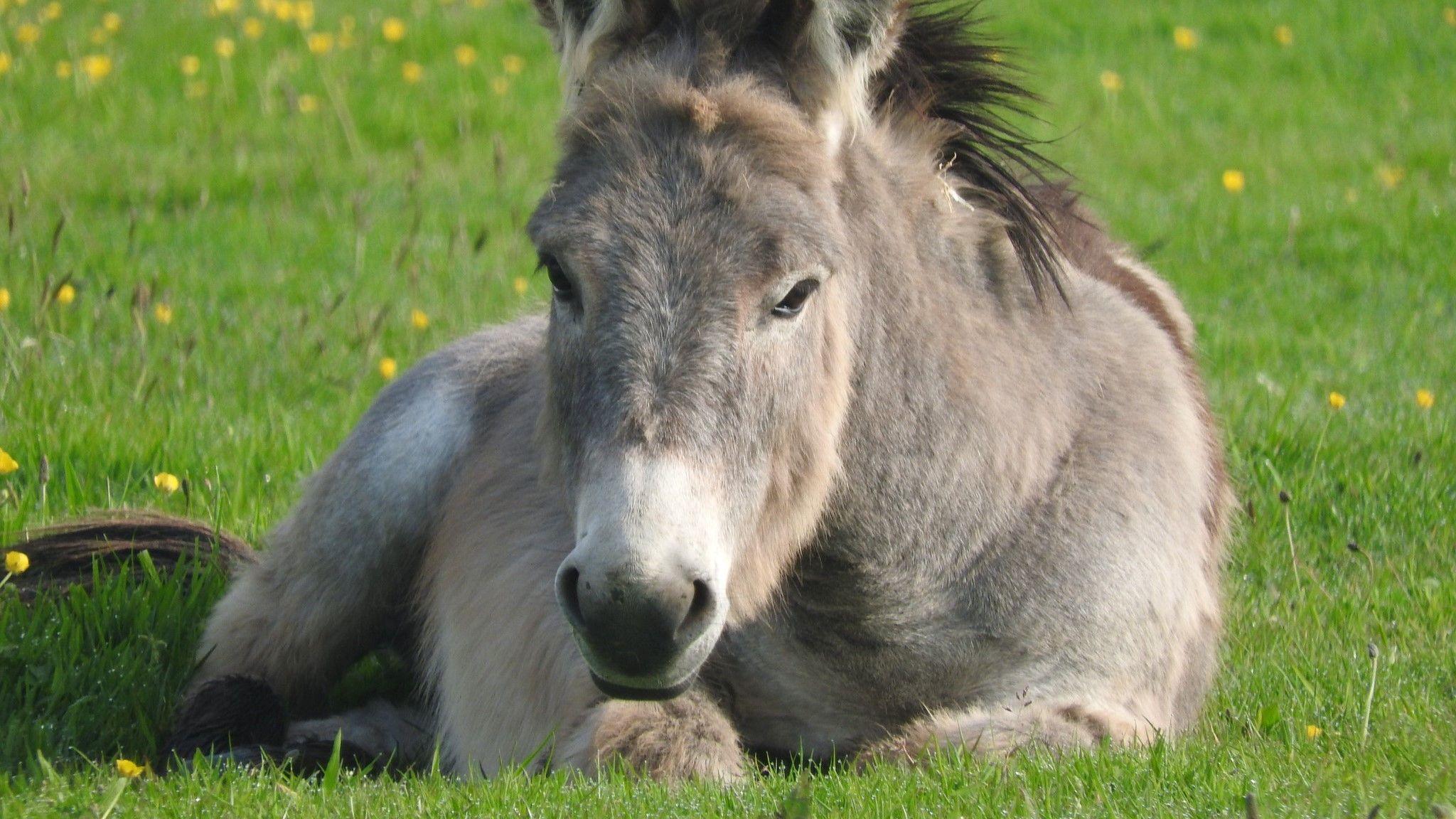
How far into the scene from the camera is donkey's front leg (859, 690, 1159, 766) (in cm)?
348

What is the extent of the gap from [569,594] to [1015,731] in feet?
3.78

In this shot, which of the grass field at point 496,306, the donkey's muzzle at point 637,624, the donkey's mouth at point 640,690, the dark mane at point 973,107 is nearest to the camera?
the donkey's muzzle at point 637,624

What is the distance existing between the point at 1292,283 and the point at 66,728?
21.7 ft

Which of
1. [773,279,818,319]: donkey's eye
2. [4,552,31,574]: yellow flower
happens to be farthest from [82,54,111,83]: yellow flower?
[773,279,818,319]: donkey's eye

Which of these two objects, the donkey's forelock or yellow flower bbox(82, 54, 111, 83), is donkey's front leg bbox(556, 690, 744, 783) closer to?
→ the donkey's forelock

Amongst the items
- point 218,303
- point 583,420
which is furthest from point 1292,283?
point 583,420

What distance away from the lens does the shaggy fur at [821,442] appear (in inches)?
124

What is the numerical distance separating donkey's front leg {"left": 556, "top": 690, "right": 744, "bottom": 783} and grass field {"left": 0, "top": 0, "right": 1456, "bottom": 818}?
234 mm

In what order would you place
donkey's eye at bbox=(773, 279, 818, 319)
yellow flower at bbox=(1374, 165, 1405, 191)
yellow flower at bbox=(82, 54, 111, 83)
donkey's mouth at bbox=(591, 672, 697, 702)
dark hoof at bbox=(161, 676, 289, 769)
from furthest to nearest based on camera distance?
yellow flower at bbox=(82, 54, 111, 83)
yellow flower at bbox=(1374, 165, 1405, 191)
dark hoof at bbox=(161, 676, 289, 769)
donkey's eye at bbox=(773, 279, 818, 319)
donkey's mouth at bbox=(591, 672, 697, 702)

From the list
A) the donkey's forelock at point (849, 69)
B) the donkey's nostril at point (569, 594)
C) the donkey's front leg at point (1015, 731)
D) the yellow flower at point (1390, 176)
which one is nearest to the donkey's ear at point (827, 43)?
the donkey's forelock at point (849, 69)

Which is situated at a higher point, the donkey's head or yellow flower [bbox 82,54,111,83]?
the donkey's head

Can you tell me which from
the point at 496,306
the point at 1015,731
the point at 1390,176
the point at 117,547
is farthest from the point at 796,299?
the point at 1390,176

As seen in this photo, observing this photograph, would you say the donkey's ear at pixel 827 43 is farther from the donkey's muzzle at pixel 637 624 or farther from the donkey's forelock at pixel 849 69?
the donkey's muzzle at pixel 637 624

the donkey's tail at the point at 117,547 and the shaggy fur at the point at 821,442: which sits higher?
the shaggy fur at the point at 821,442
